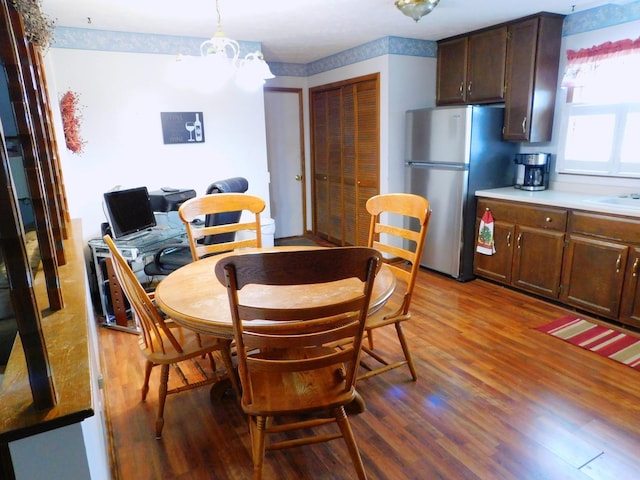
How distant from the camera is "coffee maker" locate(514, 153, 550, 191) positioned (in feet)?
12.0

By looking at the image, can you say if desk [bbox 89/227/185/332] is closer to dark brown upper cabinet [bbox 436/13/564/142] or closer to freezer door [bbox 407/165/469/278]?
freezer door [bbox 407/165/469/278]

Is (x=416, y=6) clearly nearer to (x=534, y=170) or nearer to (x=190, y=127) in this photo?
(x=534, y=170)

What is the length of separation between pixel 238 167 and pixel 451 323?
8.16 feet

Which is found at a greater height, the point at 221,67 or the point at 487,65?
the point at 487,65

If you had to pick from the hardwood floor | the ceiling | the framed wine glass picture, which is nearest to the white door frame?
the ceiling

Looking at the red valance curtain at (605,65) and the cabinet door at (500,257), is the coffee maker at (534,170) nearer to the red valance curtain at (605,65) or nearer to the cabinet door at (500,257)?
the cabinet door at (500,257)

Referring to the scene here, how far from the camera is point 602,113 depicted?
3428mm

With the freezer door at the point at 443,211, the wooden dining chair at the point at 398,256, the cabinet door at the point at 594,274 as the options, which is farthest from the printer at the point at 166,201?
the cabinet door at the point at 594,274

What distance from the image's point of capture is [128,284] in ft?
5.72

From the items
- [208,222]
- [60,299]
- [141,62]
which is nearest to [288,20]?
[141,62]

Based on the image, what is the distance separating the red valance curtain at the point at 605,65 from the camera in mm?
3152

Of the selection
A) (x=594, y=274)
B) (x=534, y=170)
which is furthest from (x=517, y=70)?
(x=594, y=274)

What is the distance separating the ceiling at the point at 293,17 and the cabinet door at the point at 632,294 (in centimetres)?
190

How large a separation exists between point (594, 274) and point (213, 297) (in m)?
2.73
